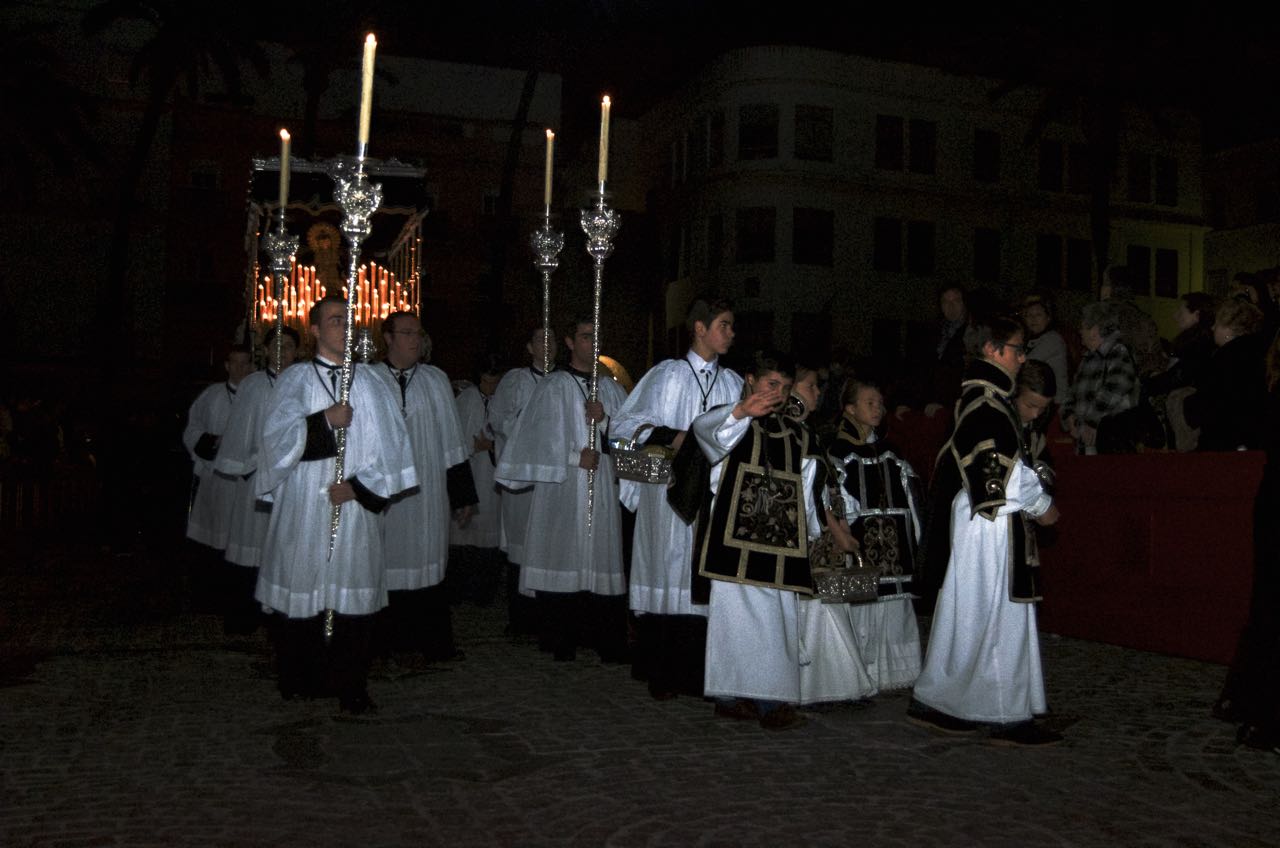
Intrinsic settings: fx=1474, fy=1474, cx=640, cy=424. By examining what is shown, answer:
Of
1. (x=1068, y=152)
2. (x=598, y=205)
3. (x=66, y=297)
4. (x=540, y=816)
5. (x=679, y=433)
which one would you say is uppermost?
(x=1068, y=152)

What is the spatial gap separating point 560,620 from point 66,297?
39.1 m

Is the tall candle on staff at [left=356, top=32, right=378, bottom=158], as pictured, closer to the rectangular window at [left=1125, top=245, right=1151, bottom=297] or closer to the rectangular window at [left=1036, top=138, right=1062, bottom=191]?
the rectangular window at [left=1036, top=138, right=1062, bottom=191]

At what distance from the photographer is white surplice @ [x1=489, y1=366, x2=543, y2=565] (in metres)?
11.4

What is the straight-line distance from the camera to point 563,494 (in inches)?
404

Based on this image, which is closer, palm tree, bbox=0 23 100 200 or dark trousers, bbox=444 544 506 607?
dark trousers, bbox=444 544 506 607

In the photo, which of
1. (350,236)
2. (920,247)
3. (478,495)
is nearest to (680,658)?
(350,236)

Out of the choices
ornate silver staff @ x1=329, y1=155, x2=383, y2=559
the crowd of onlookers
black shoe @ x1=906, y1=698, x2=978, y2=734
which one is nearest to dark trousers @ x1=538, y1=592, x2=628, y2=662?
ornate silver staff @ x1=329, y1=155, x2=383, y2=559

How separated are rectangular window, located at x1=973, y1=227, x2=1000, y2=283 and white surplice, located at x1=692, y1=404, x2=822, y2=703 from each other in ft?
122

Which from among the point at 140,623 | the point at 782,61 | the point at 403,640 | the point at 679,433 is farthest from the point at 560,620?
the point at 782,61

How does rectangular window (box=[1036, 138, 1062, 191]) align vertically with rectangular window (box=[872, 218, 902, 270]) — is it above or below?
above

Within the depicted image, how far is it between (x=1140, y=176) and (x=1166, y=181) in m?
0.95

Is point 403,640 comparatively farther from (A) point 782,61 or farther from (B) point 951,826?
(A) point 782,61

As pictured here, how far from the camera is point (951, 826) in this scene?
5.38 m

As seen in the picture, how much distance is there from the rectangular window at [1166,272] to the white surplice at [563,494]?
38824 mm
